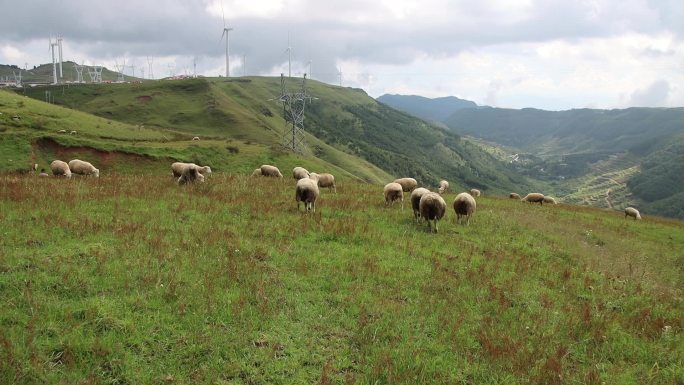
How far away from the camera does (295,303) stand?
33.3ft

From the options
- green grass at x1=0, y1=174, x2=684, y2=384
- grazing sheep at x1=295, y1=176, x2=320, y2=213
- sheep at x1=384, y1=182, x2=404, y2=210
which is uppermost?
grazing sheep at x1=295, y1=176, x2=320, y2=213

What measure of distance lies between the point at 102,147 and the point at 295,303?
42.7 meters

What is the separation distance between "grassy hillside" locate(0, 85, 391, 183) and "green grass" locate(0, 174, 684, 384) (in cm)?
2811

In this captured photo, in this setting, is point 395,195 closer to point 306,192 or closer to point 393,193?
point 393,193

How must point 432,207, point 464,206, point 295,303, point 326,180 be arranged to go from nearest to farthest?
point 295,303 < point 432,207 < point 464,206 < point 326,180

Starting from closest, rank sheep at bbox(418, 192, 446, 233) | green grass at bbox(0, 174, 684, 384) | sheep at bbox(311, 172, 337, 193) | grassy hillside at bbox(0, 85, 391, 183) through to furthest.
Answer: green grass at bbox(0, 174, 684, 384) → sheep at bbox(418, 192, 446, 233) → sheep at bbox(311, 172, 337, 193) → grassy hillside at bbox(0, 85, 391, 183)

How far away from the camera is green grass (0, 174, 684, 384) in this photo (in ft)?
25.7

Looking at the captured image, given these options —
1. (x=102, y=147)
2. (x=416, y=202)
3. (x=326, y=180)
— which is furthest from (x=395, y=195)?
(x=102, y=147)

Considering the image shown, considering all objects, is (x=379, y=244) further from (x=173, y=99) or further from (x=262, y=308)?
(x=173, y=99)

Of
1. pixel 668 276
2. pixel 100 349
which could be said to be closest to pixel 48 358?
pixel 100 349

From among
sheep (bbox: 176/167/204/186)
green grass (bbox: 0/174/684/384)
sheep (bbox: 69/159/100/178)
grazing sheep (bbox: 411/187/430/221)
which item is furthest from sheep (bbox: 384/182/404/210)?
sheep (bbox: 69/159/100/178)

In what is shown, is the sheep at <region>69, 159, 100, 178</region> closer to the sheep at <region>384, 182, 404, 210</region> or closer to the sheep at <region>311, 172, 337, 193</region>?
the sheep at <region>311, 172, 337, 193</region>

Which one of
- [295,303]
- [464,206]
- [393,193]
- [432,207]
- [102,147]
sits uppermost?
[102,147]

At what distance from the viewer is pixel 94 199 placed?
55.9 ft
